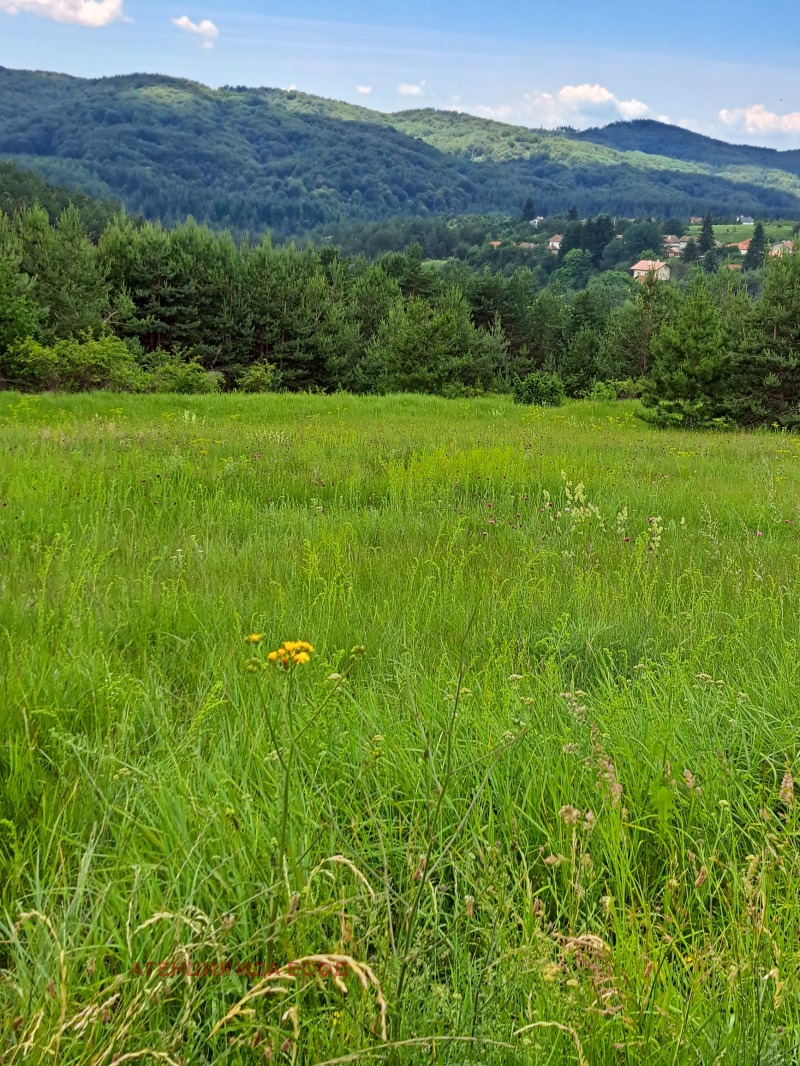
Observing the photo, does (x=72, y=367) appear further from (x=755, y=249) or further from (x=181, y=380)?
(x=755, y=249)

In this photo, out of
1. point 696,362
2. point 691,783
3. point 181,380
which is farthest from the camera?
point 181,380

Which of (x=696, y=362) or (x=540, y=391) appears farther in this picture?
(x=540, y=391)

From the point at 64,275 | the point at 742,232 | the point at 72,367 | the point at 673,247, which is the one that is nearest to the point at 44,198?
the point at 64,275

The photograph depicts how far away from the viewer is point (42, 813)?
1554 millimetres

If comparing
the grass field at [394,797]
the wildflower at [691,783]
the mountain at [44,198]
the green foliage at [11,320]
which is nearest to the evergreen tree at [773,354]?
the grass field at [394,797]

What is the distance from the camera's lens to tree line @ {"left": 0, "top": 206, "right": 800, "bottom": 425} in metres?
22.0

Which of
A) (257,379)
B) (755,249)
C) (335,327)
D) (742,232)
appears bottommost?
(257,379)

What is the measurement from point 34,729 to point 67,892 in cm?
73

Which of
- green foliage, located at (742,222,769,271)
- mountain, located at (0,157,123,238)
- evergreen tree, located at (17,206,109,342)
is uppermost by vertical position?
green foliage, located at (742,222,769,271)

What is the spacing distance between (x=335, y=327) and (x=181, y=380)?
19511mm

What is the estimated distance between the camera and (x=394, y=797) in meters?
1.79

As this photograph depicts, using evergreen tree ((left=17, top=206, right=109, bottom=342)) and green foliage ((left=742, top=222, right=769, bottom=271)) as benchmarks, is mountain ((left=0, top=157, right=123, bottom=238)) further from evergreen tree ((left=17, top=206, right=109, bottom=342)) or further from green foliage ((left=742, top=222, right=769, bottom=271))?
green foliage ((left=742, top=222, right=769, bottom=271))

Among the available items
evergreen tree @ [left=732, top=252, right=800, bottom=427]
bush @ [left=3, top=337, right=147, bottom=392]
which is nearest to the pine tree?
evergreen tree @ [left=732, top=252, right=800, bottom=427]

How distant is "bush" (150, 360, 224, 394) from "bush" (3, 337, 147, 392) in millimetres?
1695
